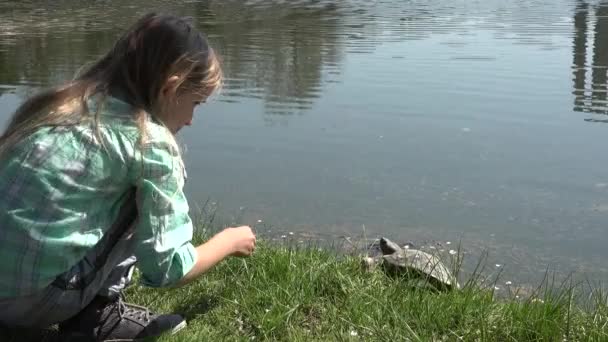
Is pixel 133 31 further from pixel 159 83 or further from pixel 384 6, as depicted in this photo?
pixel 384 6

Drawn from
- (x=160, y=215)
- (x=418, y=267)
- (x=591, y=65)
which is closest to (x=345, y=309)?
(x=418, y=267)

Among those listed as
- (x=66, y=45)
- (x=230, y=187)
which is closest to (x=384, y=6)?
(x=66, y=45)

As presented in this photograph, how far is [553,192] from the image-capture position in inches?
267

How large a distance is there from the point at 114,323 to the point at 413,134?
5.77 meters

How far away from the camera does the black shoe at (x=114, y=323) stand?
3.02 meters

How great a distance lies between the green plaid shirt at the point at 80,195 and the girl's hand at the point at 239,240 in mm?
351

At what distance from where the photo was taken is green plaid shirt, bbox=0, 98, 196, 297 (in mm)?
2607

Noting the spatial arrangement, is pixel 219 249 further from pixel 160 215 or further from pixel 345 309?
pixel 345 309

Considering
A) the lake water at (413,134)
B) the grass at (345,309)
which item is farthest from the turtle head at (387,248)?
the lake water at (413,134)

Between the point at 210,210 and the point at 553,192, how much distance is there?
2.87 m

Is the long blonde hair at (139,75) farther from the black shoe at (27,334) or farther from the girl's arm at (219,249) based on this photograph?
the black shoe at (27,334)

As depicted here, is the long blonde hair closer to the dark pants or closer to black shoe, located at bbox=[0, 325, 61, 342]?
the dark pants

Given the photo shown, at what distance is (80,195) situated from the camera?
264 cm

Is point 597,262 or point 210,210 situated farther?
point 210,210
